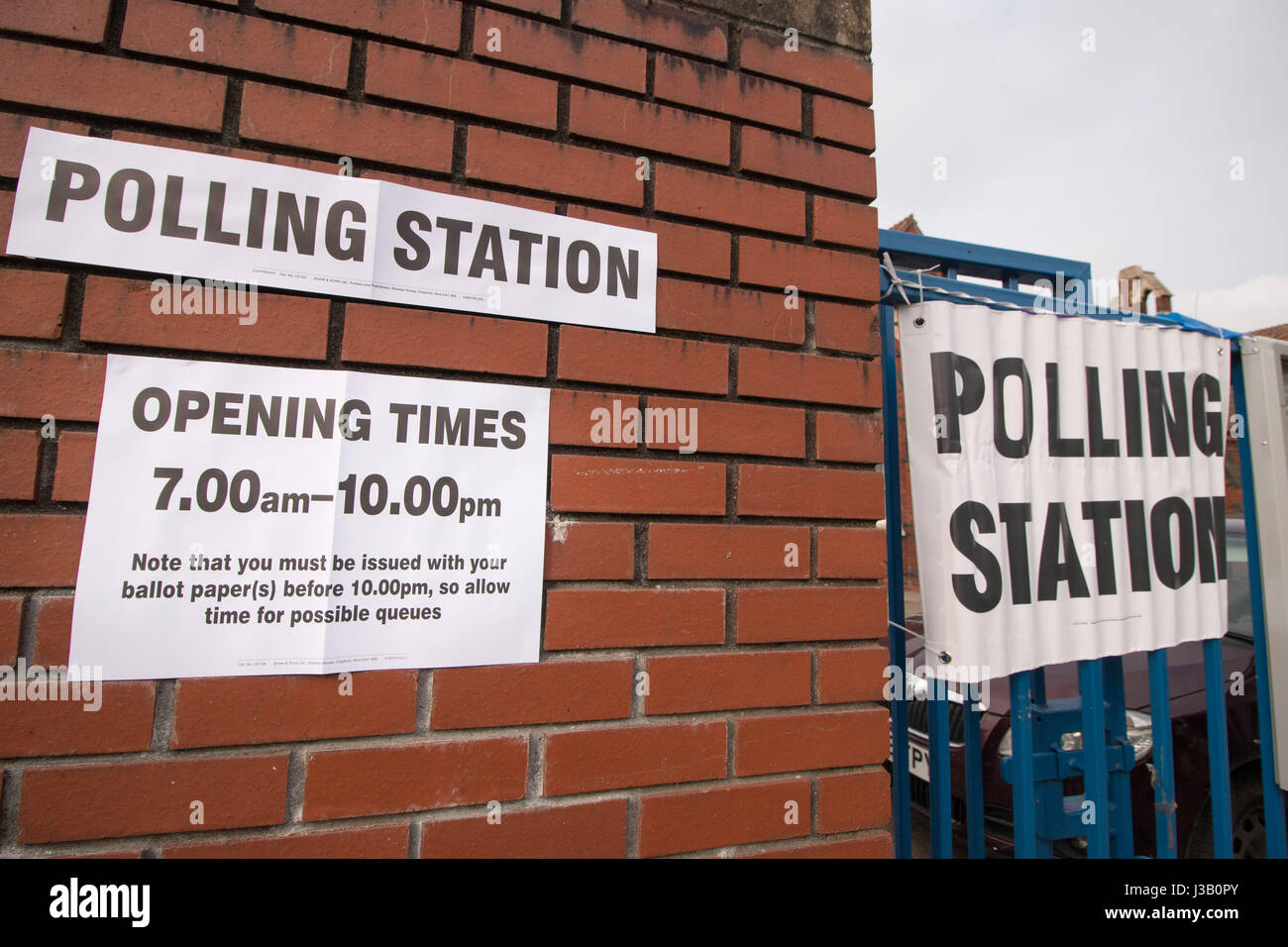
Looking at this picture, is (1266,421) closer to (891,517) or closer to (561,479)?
(891,517)

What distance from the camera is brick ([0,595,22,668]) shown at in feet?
3.49

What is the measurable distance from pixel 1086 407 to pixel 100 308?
7.22ft

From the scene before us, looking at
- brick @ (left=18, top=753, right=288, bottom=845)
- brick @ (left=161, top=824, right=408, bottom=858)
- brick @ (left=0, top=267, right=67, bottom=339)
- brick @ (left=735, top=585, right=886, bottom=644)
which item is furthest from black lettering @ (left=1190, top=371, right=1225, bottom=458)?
brick @ (left=0, top=267, right=67, bottom=339)

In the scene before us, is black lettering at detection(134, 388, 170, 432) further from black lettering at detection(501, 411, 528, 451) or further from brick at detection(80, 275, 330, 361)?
black lettering at detection(501, 411, 528, 451)

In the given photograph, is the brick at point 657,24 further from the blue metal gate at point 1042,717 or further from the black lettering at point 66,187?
the black lettering at point 66,187

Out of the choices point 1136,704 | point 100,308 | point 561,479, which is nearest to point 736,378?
point 561,479

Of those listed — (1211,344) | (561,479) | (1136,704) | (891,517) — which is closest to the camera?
(561,479)

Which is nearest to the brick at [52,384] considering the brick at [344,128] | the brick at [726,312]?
the brick at [344,128]

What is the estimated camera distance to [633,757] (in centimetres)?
131

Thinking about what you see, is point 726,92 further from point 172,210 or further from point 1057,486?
point 1057,486

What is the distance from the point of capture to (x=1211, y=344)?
204cm

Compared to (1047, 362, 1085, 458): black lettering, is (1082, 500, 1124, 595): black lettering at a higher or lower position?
lower

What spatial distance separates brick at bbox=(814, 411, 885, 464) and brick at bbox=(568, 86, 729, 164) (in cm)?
62

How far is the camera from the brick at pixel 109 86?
1.13 metres
